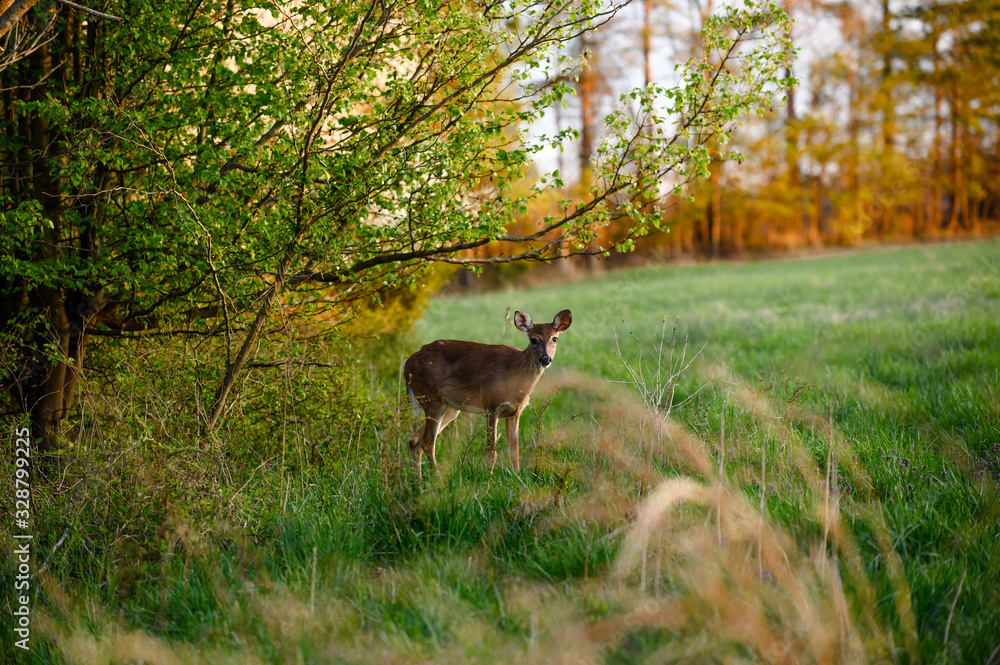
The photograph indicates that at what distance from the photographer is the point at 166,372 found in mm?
5195

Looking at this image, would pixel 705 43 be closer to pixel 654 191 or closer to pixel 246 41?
pixel 654 191

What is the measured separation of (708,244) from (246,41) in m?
33.5

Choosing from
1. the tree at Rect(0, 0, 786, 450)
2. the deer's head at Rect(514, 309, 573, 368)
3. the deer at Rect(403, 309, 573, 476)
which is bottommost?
the deer at Rect(403, 309, 573, 476)

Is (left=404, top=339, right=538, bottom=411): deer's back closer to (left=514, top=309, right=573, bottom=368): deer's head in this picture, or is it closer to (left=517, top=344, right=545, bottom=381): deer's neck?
(left=517, top=344, right=545, bottom=381): deer's neck

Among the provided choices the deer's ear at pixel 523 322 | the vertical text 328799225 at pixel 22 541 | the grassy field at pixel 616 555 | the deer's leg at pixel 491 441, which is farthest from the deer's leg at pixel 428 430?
the vertical text 328799225 at pixel 22 541

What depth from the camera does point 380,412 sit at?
19.1 ft

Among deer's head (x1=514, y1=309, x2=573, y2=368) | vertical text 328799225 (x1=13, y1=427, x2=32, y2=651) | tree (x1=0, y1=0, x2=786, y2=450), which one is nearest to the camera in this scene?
vertical text 328799225 (x1=13, y1=427, x2=32, y2=651)

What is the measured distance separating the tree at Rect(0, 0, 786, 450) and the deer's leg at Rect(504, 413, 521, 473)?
1.28 m

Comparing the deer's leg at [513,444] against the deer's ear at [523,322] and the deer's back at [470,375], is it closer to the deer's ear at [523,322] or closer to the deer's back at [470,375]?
the deer's back at [470,375]

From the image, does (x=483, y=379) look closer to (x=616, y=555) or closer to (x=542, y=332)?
(x=542, y=332)

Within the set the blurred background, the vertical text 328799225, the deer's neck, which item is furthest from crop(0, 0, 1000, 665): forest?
the blurred background

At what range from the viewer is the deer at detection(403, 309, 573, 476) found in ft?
17.5

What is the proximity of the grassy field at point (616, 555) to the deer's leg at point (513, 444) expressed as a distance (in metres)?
0.10

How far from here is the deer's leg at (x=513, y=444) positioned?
16.7 feet
